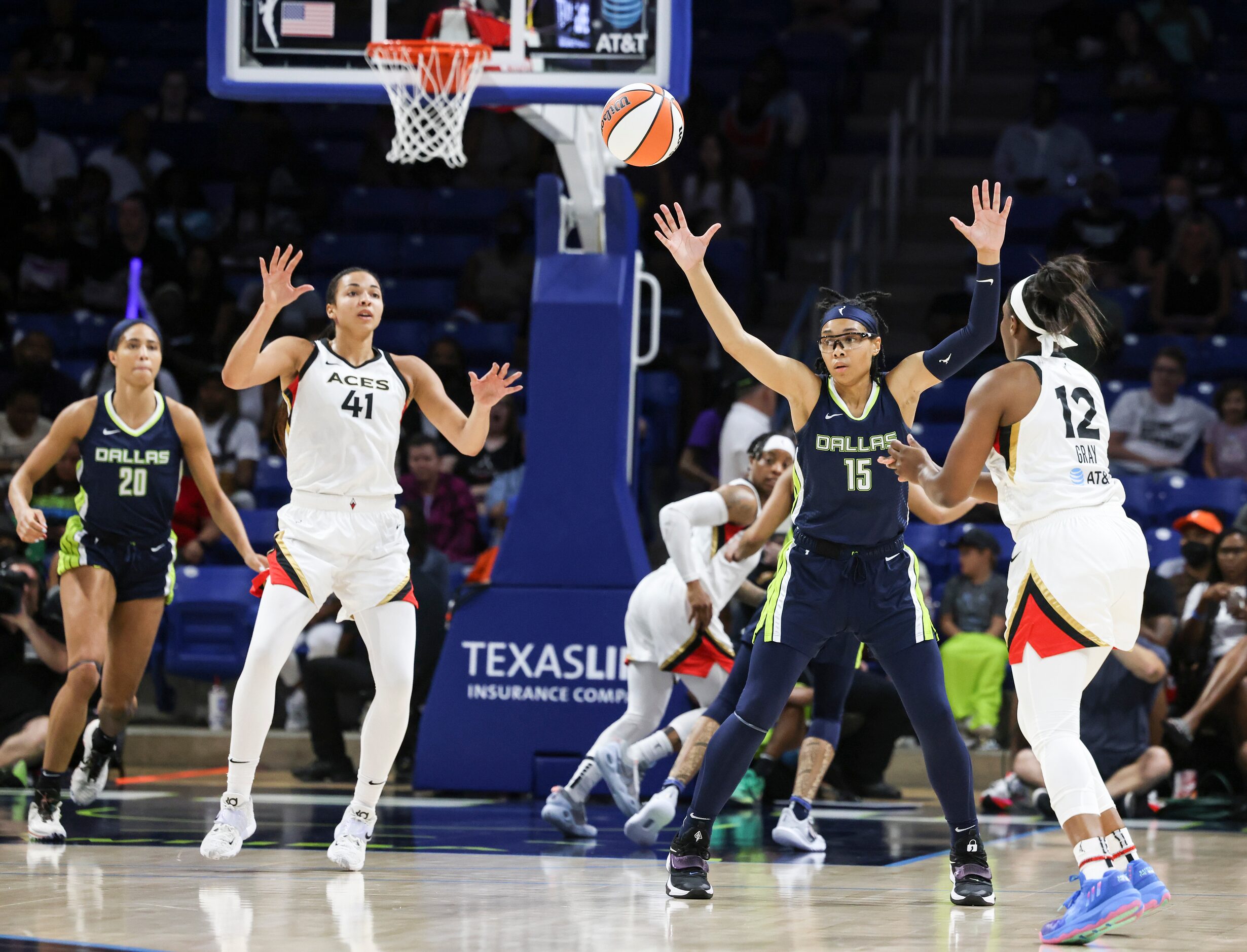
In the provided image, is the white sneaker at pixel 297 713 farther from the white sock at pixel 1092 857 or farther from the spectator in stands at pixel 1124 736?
the white sock at pixel 1092 857

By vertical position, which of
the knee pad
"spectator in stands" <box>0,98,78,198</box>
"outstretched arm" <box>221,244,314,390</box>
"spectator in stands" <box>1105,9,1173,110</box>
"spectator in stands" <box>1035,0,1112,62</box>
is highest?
"spectator in stands" <box>1035,0,1112,62</box>

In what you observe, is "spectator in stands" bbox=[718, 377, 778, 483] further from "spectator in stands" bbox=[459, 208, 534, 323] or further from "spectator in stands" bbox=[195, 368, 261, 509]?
"spectator in stands" bbox=[195, 368, 261, 509]

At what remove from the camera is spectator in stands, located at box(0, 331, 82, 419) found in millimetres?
13641

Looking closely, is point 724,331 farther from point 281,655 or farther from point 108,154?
point 108,154

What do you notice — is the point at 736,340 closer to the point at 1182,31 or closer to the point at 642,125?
the point at 642,125

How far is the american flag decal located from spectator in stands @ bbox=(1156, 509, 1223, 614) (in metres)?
5.65

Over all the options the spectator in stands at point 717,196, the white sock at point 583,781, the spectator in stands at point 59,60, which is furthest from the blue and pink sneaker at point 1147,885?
the spectator in stands at point 59,60

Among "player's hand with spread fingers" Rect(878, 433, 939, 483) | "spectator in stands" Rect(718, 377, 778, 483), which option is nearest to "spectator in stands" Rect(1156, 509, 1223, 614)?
"spectator in stands" Rect(718, 377, 778, 483)

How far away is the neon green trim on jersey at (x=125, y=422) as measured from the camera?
26.7 feet

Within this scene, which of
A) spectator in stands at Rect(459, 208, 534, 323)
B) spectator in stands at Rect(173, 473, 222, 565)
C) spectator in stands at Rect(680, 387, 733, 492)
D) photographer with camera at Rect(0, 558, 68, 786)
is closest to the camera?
photographer with camera at Rect(0, 558, 68, 786)

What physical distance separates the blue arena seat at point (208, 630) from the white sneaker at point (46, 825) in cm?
404

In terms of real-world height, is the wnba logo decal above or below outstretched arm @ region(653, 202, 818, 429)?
above

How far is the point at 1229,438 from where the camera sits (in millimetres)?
12281

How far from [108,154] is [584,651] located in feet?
29.1
